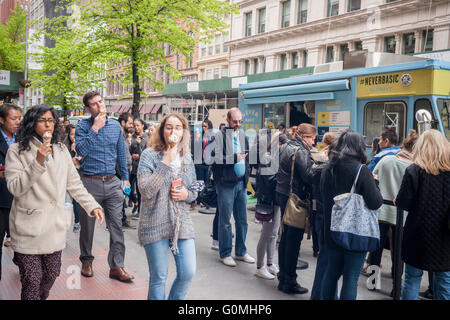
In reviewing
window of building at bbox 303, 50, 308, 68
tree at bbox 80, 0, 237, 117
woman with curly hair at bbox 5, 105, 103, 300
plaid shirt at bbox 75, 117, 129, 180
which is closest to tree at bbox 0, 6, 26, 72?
tree at bbox 80, 0, 237, 117

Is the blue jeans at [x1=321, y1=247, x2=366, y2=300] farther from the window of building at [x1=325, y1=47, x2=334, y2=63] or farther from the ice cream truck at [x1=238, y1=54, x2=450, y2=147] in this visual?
the window of building at [x1=325, y1=47, x2=334, y2=63]

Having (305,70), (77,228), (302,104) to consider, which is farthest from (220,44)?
(77,228)

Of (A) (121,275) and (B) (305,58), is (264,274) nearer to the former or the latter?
(A) (121,275)

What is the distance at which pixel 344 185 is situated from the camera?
3.71 m

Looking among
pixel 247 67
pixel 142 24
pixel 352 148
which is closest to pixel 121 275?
pixel 352 148

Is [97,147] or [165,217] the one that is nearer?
[165,217]

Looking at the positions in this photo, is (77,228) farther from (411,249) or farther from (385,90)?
(385,90)

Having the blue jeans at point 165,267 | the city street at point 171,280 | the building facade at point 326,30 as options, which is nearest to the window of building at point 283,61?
the building facade at point 326,30

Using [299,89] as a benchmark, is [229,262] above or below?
below

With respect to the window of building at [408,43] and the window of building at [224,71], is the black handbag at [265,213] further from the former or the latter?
the window of building at [224,71]

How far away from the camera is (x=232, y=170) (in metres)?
5.65

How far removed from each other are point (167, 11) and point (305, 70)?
10.8 metres

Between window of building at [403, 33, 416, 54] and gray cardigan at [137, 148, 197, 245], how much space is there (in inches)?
824

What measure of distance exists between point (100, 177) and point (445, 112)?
6.09m
